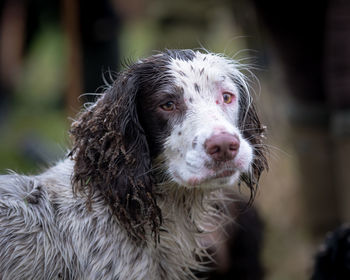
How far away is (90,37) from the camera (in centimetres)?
749

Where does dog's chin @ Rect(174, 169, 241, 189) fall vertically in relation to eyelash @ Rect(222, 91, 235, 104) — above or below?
below

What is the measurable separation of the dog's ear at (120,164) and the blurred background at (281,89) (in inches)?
17.0

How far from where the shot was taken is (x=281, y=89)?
21.3 ft

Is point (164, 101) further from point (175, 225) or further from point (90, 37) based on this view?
point (90, 37)

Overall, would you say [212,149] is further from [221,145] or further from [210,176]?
[210,176]

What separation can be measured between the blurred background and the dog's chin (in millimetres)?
776

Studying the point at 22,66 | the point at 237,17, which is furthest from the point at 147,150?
the point at 22,66

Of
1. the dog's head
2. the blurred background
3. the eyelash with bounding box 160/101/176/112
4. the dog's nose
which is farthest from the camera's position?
the blurred background

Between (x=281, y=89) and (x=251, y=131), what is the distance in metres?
3.37

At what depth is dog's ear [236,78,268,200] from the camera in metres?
3.21

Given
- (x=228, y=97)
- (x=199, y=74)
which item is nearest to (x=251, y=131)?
(x=228, y=97)

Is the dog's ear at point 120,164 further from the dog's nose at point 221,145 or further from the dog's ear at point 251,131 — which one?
the dog's ear at point 251,131

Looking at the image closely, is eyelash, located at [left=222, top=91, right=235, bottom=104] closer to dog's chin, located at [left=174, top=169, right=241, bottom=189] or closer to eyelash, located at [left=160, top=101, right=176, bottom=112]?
eyelash, located at [left=160, top=101, right=176, bottom=112]

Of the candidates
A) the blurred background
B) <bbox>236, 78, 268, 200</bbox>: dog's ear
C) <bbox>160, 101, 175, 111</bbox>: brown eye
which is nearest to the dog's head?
<bbox>160, 101, 175, 111</bbox>: brown eye
